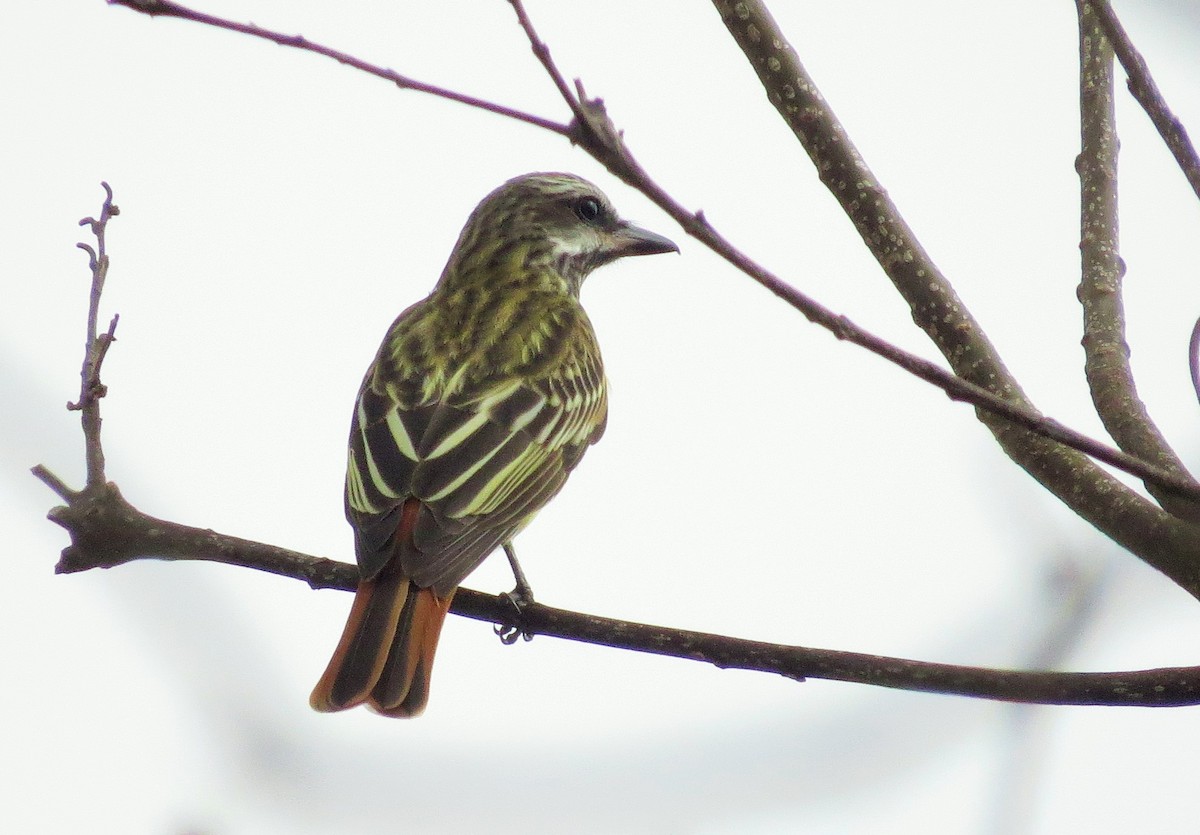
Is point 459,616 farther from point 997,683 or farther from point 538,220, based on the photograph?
point 538,220

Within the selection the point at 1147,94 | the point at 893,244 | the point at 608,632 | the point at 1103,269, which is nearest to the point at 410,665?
the point at 608,632

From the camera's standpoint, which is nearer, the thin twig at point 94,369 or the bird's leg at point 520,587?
the thin twig at point 94,369

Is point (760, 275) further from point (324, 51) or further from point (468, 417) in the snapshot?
point (468, 417)

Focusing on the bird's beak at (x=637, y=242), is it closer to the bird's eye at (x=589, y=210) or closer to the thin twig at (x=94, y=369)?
the bird's eye at (x=589, y=210)

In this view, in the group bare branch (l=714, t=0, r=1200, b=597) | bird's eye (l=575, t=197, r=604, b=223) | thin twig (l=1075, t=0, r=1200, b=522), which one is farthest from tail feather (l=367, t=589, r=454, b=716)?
bird's eye (l=575, t=197, r=604, b=223)

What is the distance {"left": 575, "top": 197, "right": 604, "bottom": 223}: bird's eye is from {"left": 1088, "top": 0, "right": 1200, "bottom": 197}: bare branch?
4879mm

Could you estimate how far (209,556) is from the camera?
413 cm

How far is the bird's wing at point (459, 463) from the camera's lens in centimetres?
475

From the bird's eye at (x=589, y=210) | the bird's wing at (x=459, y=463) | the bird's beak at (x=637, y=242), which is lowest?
the bird's wing at (x=459, y=463)

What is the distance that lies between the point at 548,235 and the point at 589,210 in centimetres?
28

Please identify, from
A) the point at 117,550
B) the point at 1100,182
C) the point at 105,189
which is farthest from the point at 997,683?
the point at 105,189

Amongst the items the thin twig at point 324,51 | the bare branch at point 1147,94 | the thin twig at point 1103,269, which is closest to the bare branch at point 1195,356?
the thin twig at point 1103,269

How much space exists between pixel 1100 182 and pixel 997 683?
1917 mm

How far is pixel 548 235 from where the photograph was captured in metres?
7.62
